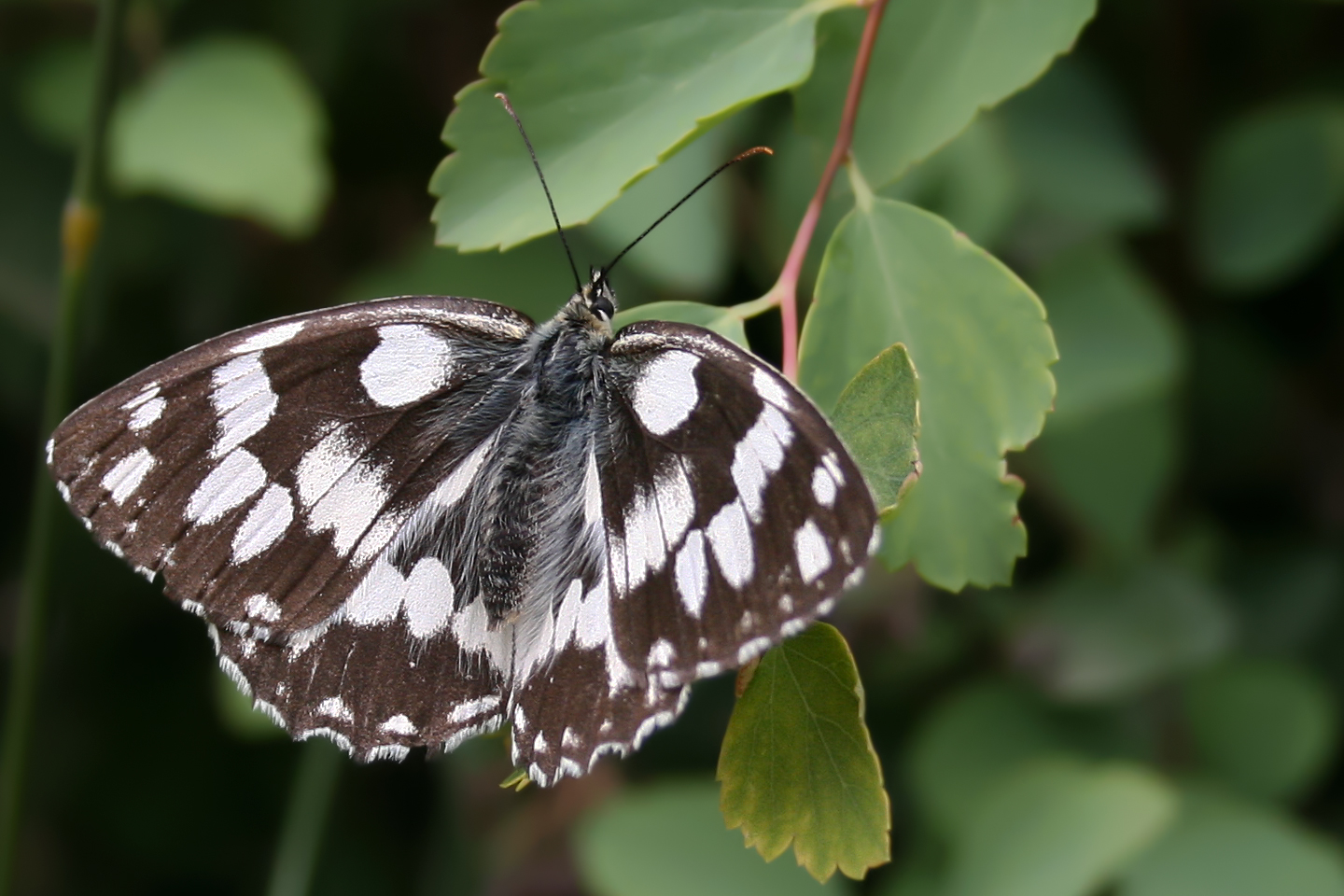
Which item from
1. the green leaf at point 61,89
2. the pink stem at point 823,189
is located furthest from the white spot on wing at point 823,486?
the green leaf at point 61,89

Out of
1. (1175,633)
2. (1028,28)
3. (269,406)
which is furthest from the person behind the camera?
(1175,633)

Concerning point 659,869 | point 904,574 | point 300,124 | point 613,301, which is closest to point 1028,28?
point 613,301

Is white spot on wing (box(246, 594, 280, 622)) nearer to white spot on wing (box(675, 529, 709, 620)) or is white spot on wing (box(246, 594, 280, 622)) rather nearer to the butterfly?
the butterfly

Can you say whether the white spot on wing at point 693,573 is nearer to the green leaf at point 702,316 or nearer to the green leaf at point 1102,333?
the green leaf at point 702,316

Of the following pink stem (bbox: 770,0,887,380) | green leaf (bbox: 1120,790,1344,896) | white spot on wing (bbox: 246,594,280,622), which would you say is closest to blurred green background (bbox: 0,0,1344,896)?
green leaf (bbox: 1120,790,1344,896)

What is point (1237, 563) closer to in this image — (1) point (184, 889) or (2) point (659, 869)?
(2) point (659, 869)

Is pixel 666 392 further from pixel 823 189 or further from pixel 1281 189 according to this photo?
pixel 1281 189
